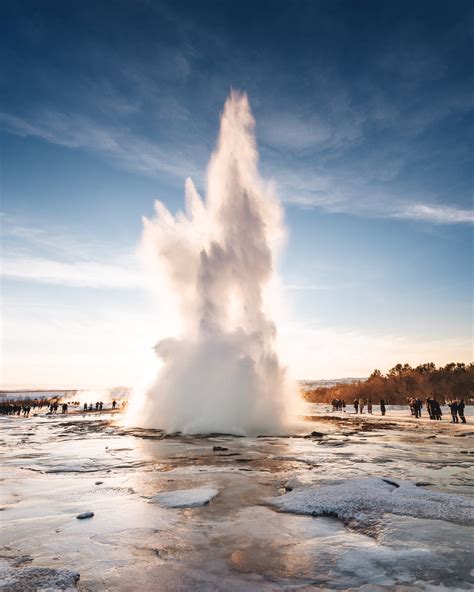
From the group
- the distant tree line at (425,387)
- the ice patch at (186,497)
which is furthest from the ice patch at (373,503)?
the distant tree line at (425,387)

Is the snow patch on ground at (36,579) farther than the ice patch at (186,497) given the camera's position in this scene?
No

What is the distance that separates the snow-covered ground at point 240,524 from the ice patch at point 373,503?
3 cm

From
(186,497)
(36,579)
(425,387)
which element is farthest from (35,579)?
(425,387)

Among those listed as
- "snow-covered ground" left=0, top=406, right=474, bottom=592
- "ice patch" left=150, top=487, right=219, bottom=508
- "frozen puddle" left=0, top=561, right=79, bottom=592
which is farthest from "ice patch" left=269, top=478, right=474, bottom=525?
"frozen puddle" left=0, top=561, right=79, bottom=592

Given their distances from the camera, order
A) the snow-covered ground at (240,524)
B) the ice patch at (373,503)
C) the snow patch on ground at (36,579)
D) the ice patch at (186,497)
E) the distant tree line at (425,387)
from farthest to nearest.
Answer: the distant tree line at (425,387) < the ice patch at (186,497) < the ice patch at (373,503) < the snow-covered ground at (240,524) < the snow patch on ground at (36,579)

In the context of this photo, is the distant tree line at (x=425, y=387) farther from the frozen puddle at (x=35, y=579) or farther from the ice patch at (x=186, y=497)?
the frozen puddle at (x=35, y=579)

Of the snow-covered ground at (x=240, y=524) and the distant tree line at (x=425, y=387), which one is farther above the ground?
the distant tree line at (x=425, y=387)

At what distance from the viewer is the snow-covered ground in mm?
3811

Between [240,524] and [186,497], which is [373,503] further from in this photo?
[186,497]

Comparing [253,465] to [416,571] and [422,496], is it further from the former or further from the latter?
[416,571]

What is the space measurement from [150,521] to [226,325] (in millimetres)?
18278

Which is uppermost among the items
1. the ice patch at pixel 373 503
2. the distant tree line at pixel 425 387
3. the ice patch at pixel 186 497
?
the distant tree line at pixel 425 387

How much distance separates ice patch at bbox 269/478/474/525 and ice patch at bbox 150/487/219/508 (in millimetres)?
1264

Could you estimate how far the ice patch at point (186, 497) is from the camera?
6.56 meters
